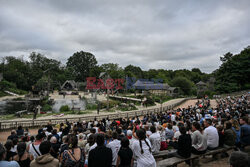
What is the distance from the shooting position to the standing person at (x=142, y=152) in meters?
3.67

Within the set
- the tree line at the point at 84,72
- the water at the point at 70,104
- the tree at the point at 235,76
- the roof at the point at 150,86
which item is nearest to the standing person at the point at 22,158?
the water at the point at 70,104

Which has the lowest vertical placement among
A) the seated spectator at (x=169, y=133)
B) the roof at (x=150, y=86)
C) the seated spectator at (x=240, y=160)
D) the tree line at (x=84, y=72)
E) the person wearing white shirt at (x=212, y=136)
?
the seated spectator at (x=169, y=133)

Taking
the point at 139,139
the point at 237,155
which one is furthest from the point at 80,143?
the point at 237,155

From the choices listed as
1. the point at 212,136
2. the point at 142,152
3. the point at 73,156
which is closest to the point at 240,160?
the point at 142,152

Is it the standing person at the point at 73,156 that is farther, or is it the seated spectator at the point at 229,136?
the seated spectator at the point at 229,136

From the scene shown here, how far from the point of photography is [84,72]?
85.1 metres

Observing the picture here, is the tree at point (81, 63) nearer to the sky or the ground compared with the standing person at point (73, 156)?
nearer to the sky

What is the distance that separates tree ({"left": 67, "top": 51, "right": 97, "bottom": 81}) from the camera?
84375 mm

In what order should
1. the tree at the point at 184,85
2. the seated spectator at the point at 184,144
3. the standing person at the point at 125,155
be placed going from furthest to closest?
the tree at the point at 184,85 → the seated spectator at the point at 184,144 → the standing person at the point at 125,155

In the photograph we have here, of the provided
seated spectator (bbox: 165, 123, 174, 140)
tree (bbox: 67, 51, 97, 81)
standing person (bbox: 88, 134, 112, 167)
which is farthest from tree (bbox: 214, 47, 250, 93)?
tree (bbox: 67, 51, 97, 81)

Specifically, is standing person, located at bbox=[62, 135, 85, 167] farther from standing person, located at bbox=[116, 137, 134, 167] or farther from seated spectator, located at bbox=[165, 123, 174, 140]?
seated spectator, located at bbox=[165, 123, 174, 140]

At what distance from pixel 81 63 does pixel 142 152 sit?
87.0 metres

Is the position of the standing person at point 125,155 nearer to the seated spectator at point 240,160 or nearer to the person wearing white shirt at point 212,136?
the seated spectator at point 240,160

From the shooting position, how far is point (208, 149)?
5.71 metres
